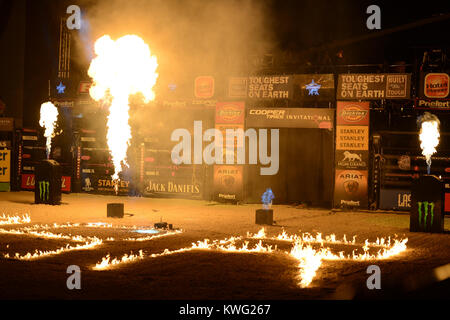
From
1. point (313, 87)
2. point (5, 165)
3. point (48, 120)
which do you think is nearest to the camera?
point (313, 87)

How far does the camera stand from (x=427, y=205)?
533 inches

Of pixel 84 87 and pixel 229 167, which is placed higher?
pixel 84 87

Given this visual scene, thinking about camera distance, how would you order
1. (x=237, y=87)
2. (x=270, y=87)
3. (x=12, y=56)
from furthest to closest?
(x=12, y=56), (x=237, y=87), (x=270, y=87)

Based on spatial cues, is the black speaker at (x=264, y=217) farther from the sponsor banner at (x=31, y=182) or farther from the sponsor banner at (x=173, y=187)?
the sponsor banner at (x=31, y=182)

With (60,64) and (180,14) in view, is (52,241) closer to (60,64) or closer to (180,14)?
(180,14)

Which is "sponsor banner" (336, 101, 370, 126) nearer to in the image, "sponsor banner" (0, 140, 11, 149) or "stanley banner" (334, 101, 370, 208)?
"stanley banner" (334, 101, 370, 208)

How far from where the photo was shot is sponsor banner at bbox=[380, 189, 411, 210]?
18.1 meters

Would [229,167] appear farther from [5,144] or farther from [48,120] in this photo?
[5,144]

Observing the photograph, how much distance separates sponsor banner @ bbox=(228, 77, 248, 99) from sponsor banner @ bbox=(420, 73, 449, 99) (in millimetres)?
5607

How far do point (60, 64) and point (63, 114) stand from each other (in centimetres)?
204

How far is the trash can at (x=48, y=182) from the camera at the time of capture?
1780 centimetres

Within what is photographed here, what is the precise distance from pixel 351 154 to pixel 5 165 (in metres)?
13.3

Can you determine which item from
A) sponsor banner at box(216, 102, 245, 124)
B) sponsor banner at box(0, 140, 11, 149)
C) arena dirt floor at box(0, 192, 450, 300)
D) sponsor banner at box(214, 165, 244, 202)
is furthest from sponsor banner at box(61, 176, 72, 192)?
sponsor banner at box(216, 102, 245, 124)

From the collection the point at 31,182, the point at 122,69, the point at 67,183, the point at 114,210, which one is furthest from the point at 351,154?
the point at 31,182
